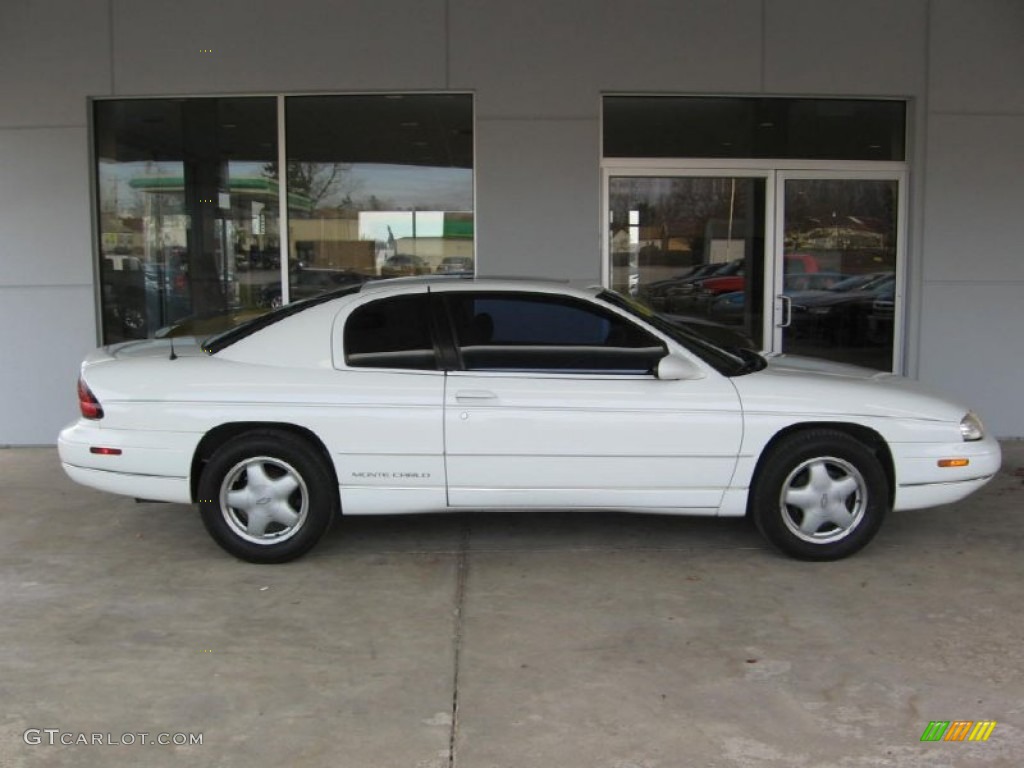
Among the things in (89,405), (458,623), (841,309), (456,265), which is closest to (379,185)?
(456,265)

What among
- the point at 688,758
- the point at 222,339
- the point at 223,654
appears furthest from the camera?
the point at 222,339

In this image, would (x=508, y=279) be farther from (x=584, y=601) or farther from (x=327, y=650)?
(x=327, y=650)

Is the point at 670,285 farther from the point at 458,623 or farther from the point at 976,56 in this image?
the point at 458,623

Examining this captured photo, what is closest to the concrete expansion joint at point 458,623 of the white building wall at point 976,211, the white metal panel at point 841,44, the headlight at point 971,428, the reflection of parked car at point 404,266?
the headlight at point 971,428

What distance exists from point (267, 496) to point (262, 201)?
414 centimetres

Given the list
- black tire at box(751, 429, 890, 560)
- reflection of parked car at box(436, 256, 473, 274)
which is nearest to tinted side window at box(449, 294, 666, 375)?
black tire at box(751, 429, 890, 560)

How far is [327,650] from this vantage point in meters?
4.21

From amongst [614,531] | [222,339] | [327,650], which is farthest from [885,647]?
[222,339]

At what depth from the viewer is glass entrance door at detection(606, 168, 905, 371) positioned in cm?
859

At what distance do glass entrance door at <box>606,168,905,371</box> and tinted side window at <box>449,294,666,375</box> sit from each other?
3323mm

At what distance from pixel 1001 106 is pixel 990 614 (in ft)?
18.2

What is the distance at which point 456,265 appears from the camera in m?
8.55

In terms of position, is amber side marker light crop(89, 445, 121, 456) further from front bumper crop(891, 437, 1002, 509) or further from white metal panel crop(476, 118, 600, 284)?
front bumper crop(891, 437, 1002, 509)

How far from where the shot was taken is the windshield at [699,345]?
5309 millimetres
